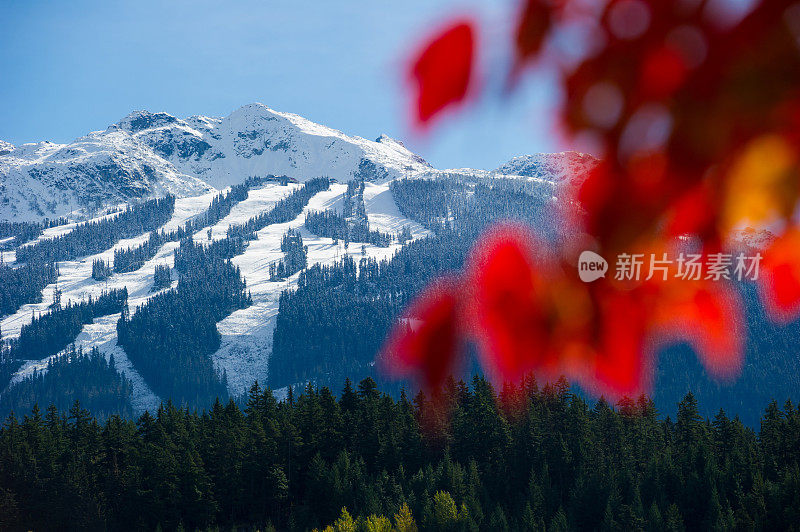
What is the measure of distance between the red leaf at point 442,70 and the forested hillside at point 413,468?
39811 mm

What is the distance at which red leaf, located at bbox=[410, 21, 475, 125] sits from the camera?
4805mm

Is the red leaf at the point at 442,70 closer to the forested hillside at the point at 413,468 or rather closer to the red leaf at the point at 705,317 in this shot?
the red leaf at the point at 705,317

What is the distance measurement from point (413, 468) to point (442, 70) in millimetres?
54253

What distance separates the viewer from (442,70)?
16.1ft

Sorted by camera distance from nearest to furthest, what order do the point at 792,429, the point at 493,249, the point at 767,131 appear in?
the point at 767,131 < the point at 493,249 < the point at 792,429

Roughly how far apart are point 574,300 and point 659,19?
4.03 m

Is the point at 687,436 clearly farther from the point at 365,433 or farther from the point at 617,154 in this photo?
the point at 617,154

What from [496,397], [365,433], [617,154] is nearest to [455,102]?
[617,154]

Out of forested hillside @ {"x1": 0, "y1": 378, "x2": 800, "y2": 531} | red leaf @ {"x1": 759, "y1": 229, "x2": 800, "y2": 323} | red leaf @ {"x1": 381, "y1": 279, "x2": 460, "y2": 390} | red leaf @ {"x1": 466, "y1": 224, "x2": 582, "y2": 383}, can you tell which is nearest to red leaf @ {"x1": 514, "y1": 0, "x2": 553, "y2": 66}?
red leaf @ {"x1": 759, "y1": 229, "x2": 800, "y2": 323}

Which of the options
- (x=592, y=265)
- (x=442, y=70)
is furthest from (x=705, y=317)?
(x=442, y=70)

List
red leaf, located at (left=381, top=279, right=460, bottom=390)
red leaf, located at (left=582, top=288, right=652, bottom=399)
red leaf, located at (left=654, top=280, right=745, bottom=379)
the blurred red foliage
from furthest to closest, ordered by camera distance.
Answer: red leaf, located at (left=381, top=279, right=460, bottom=390) → red leaf, located at (left=582, top=288, right=652, bottom=399) → red leaf, located at (left=654, top=280, right=745, bottom=379) → the blurred red foliage

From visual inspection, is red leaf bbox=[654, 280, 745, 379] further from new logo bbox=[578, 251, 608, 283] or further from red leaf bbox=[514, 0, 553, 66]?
red leaf bbox=[514, 0, 553, 66]

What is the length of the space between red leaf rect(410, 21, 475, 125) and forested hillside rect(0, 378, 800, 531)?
131 feet

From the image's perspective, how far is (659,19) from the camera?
4309 millimetres
